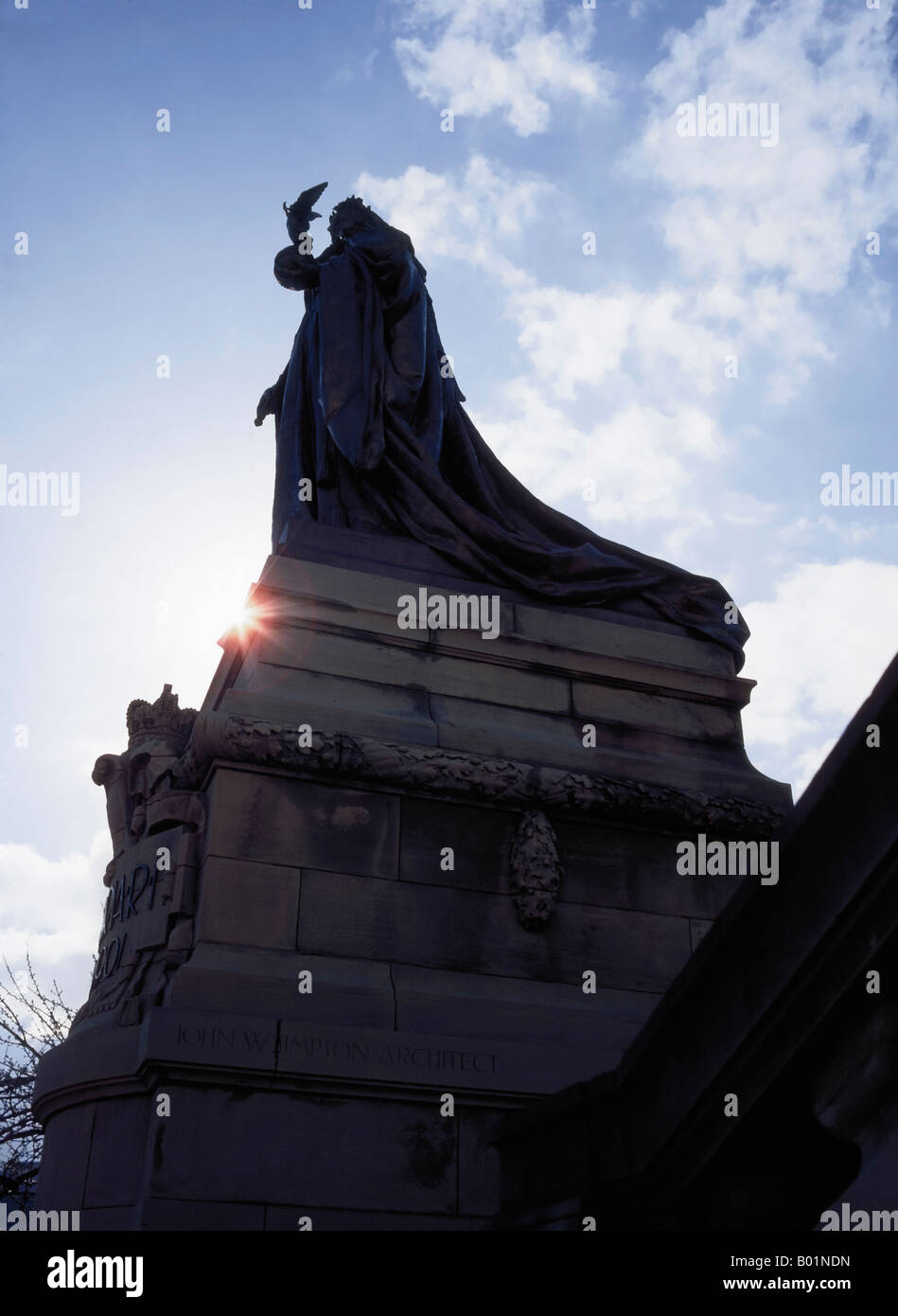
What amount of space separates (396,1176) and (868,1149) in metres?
4.03

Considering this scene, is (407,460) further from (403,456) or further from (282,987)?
(282,987)

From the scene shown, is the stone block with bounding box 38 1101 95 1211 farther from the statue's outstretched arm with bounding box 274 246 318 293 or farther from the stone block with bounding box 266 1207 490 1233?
the statue's outstretched arm with bounding box 274 246 318 293

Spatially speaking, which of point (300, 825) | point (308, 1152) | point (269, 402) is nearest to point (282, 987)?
point (308, 1152)

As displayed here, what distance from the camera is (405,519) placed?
1178 centimetres

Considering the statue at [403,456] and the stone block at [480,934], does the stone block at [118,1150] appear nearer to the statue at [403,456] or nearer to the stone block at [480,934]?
the stone block at [480,934]

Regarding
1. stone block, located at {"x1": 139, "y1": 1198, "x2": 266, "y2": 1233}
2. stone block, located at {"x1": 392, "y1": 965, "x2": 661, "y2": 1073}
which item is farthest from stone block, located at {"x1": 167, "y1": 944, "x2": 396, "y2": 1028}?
stone block, located at {"x1": 139, "y1": 1198, "x2": 266, "y2": 1233}

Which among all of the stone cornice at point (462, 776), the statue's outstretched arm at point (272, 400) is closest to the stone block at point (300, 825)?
the stone cornice at point (462, 776)

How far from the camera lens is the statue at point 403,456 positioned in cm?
1178

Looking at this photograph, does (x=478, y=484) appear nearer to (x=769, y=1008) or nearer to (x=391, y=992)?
(x=391, y=992)

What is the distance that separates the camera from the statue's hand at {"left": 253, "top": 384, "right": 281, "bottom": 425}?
13.9 metres

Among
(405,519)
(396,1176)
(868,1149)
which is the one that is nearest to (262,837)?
(396,1176)

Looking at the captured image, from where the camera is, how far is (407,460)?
1212cm

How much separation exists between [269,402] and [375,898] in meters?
6.94

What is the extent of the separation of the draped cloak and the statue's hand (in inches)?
3.1
